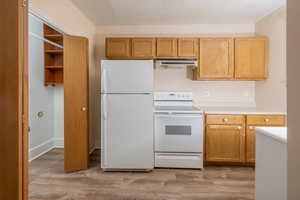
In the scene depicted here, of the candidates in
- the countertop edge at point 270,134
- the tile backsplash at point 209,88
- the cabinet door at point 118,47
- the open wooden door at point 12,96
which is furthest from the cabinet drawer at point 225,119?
the open wooden door at point 12,96

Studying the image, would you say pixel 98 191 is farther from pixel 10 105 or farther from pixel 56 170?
pixel 10 105

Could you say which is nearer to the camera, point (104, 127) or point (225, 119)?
point (104, 127)

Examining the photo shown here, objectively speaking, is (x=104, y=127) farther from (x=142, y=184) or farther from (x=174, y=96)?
(x=174, y=96)

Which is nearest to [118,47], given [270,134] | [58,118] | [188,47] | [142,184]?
[188,47]

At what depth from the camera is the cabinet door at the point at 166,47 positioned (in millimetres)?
3564

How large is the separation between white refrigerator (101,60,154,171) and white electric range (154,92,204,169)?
161 millimetres

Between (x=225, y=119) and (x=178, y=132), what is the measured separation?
2.40 ft

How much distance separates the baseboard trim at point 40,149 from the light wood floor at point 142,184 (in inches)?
13.0

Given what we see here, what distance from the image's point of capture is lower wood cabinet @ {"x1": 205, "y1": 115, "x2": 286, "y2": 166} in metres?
3.25

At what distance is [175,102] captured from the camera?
3.84 meters

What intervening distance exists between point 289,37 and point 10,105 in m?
1.74

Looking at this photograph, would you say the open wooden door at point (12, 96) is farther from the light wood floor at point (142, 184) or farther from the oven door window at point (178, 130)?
the oven door window at point (178, 130)

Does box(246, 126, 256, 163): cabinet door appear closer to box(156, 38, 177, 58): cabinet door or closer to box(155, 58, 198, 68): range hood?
box(155, 58, 198, 68): range hood

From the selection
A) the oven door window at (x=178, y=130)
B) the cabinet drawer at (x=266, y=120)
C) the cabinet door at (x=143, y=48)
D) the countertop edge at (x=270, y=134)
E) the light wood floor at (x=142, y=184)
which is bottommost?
the light wood floor at (x=142, y=184)
